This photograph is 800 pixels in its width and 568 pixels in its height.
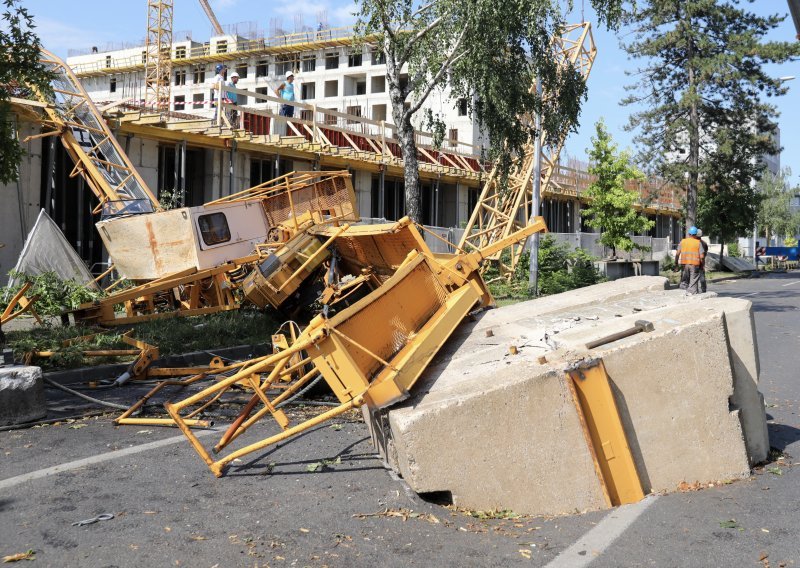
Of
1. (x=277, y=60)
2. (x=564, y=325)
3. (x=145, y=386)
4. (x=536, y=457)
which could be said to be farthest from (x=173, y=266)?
(x=277, y=60)

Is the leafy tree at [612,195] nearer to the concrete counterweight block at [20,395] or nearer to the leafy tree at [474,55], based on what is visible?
the leafy tree at [474,55]

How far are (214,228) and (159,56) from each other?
202 ft

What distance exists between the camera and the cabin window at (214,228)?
39.5 feet

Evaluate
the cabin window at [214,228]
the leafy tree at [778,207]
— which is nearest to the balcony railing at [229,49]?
the leafy tree at [778,207]

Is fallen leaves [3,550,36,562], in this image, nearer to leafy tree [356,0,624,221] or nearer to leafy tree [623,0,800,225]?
leafy tree [356,0,624,221]

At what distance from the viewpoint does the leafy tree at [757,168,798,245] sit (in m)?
72.8

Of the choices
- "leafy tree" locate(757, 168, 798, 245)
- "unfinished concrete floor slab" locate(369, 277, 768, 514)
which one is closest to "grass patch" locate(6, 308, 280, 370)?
"unfinished concrete floor slab" locate(369, 277, 768, 514)

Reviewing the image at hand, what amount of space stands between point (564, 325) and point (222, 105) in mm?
16714

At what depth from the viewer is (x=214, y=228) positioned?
40.1 ft

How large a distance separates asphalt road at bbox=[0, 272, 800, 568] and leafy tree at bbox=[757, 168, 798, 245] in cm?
7325

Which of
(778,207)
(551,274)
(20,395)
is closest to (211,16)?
(778,207)

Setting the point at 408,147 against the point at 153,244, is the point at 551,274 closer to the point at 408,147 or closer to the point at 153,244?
the point at 408,147

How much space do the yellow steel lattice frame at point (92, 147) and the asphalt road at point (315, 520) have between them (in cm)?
1106

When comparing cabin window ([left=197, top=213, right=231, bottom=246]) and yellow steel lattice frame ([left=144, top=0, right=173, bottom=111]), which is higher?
yellow steel lattice frame ([left=144, top=0, right=173, bottom=111])
